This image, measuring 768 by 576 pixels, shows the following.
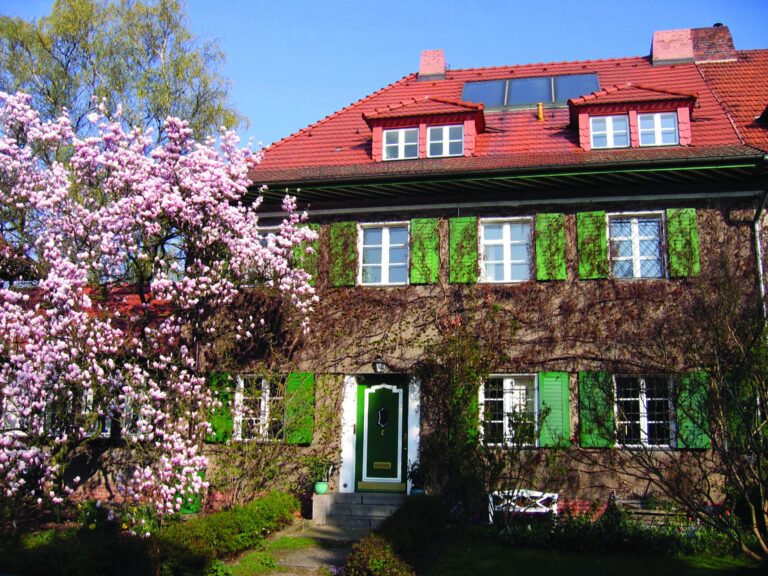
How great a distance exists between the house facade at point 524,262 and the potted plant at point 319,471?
36 cm

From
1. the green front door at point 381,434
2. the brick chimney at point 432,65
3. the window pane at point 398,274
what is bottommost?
the green front door at point 381,434

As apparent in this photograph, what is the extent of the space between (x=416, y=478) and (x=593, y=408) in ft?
10.8

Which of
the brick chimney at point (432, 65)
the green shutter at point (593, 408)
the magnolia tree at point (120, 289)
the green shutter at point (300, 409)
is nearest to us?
the magnolia tree at point (120, 289)

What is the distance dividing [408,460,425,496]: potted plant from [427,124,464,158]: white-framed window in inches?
250

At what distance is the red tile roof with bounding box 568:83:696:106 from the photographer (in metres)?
14.9

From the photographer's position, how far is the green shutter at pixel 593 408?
41.5 feet

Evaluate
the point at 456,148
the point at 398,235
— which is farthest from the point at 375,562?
the point at 456,148

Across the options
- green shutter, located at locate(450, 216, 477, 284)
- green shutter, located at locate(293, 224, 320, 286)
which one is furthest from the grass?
Answer: green shutter, located at locate(293, 224, 320, 286)

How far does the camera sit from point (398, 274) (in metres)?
15.0

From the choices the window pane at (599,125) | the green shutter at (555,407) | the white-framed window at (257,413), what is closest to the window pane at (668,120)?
the window pane at (599,125)

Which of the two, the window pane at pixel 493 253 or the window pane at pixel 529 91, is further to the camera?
Result: the window pane at pixel 529 91

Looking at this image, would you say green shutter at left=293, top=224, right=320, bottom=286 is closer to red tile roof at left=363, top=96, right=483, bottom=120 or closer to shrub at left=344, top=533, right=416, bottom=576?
red tile roof at left=363, top=96, right=483, bottom=120

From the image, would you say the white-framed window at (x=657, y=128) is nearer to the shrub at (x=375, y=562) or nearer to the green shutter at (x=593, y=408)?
the green shutter at (x=593, y=408)

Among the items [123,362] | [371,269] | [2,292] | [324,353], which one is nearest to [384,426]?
[324,353]
